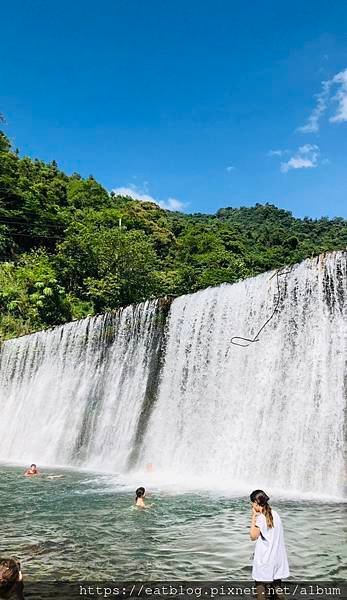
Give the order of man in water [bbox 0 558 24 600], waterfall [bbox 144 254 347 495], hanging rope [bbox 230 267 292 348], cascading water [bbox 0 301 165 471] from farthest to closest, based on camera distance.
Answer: cascading water [bbox 0 301 165 471] < hanging rope [bbox 230 267 292 348] < waterfall [bbox 144 254 347 495] < man in water [bbox 0 558 24 600]

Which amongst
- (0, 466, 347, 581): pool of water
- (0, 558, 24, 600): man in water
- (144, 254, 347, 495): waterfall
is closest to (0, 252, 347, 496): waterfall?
(144, 254, 347, 495): waterfall

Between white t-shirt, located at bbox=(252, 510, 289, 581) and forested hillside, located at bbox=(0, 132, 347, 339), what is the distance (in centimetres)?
1965

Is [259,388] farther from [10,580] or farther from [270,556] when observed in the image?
[10,580]

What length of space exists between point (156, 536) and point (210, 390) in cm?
833

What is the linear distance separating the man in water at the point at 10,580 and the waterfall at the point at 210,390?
8.97m

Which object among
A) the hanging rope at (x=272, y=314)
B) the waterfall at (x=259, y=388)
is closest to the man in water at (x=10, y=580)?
the waterfall at (x=259, y=388)

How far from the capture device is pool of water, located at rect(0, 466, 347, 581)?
629 cm

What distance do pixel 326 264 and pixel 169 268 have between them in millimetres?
37704

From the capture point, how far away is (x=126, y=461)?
1733 centimetres

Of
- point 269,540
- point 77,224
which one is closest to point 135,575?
point 269,540

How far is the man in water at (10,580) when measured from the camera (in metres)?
3.78

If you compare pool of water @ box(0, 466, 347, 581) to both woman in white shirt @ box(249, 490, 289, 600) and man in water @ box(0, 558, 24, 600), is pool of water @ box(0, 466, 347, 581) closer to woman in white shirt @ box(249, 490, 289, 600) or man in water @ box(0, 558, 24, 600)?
woman in white shirt @ box(249, 490, 289, 600)

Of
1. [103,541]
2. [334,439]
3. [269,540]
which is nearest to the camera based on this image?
[269,540]

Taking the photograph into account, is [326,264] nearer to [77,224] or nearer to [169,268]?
[77,224]
